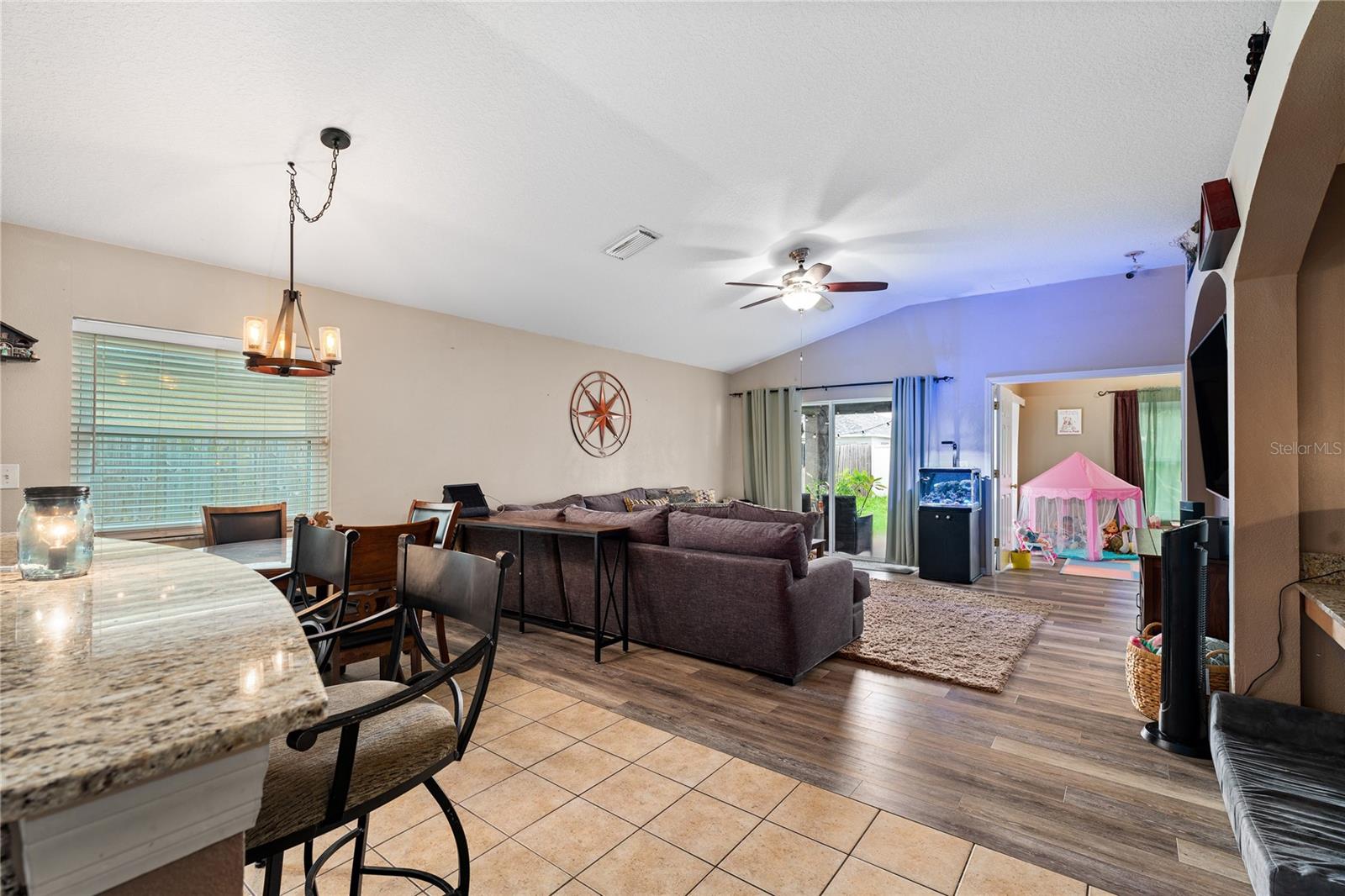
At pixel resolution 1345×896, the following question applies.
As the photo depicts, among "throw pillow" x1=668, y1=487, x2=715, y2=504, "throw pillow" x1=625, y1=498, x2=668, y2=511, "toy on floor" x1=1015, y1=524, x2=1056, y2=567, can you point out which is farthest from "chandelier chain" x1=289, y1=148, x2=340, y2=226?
"toy on floor" x1=1015, y1=524, x2=1056, y2=567

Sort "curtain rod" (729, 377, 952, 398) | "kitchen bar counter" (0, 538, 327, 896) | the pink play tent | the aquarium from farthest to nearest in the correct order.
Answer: the pink play tent
"curtain rod" (729, 377, 952, 398)
the aquarium
"kitchen bar counter" (0, 538, 327, 896)

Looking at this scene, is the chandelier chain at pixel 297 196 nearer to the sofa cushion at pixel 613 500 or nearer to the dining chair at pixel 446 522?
the dining chair at pixel 446 522

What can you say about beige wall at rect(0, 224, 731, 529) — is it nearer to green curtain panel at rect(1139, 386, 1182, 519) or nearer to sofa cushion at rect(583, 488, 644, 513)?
sofa cushion at rect(583, 488, 644, 513)

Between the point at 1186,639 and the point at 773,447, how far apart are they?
5.42 meters

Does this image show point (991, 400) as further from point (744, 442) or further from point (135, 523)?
point (135, 523)

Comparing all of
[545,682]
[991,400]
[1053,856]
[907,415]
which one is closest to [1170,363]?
[991,400]

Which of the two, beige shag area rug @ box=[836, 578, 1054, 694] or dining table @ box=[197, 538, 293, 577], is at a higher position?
dining table @ box=[197, 538, 293, 577]

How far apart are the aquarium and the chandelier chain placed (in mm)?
5618

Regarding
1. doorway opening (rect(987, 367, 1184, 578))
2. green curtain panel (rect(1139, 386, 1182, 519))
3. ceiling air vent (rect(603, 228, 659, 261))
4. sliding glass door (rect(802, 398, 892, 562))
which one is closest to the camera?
ceiling air vent (rect(603, 228, 659, 261))

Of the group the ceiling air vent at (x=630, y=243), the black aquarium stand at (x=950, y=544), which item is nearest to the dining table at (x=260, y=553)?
the ceiling air vent at (x=630, y=243)

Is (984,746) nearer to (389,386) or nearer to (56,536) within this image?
(56,536)

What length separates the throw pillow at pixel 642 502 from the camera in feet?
20.5

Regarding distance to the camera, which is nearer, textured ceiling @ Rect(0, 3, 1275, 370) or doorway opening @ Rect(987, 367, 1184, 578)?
textured ceiling @ Rect(0, 3, 1275, 370)

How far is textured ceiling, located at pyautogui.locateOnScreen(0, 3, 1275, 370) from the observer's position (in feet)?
7.21
